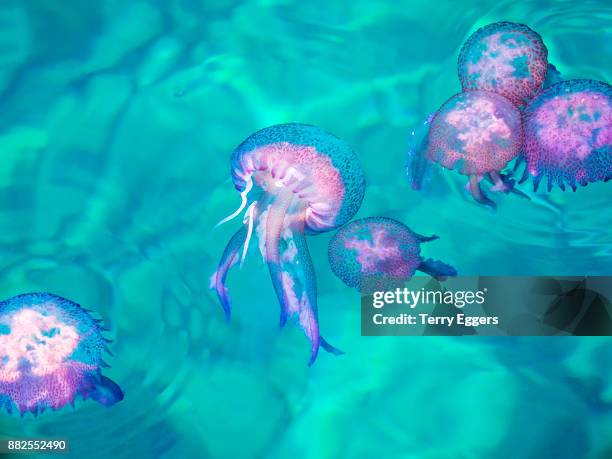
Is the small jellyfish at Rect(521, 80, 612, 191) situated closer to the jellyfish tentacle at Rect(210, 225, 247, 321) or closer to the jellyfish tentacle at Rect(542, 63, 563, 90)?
→ the jellyfish tentacle at Rect(542, 63, 563, 90)

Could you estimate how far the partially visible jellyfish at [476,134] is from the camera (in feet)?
5.75

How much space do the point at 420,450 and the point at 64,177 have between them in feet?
5.25

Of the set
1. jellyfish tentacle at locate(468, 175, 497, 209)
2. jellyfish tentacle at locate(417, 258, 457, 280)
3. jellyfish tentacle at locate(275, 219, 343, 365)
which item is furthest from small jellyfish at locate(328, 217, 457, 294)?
jellyfish tentacle at locate(468, 175, 497, 209)

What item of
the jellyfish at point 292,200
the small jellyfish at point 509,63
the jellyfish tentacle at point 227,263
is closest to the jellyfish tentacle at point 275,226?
the jellyfish at point 292,200

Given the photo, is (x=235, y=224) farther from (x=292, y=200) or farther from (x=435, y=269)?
(x=435, y=269)

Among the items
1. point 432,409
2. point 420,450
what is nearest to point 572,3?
point 432,409

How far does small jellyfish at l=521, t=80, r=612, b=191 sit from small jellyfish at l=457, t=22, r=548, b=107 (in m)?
0.07

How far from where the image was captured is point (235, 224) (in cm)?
202

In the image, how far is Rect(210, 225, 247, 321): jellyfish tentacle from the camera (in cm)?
191

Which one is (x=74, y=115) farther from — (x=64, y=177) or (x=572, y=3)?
(x=572, y=3)

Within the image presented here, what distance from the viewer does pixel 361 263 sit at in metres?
1.83

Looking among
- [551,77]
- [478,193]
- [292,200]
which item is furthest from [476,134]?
[292,200]

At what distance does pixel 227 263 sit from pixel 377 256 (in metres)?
0.51

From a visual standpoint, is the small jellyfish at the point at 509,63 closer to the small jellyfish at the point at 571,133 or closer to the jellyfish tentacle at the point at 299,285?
the small jellyfish at the point at 571,133
